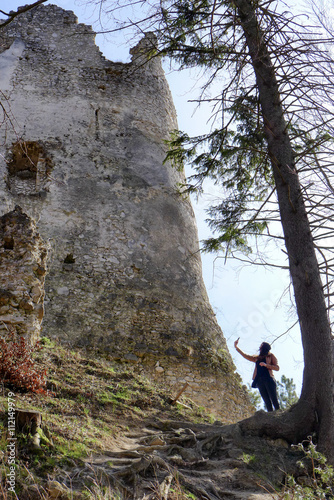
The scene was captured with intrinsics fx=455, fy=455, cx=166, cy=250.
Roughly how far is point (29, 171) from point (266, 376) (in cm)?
669

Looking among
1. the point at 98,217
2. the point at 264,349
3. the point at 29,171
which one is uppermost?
the point at 29,171

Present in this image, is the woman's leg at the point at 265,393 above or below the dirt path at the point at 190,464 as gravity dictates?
above

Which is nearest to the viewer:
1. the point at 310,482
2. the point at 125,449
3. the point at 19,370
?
the point at 310,482

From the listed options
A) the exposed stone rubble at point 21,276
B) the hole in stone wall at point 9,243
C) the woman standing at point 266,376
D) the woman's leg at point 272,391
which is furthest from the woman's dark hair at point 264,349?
the hole in stone wall at point 9,243

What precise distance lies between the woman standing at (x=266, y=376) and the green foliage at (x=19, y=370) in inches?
126

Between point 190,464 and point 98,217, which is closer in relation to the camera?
point 190,464

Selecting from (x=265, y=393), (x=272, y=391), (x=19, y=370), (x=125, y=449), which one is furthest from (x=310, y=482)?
(x=19, y=370)

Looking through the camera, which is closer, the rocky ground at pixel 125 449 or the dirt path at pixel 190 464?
the rocky ground at pixel 125 449

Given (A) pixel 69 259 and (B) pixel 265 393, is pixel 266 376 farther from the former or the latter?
(A) pixel 69 259

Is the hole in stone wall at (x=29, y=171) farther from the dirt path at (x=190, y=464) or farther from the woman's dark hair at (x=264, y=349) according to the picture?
the dirt path at (x=190, y=464)

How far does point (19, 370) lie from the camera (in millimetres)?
4637

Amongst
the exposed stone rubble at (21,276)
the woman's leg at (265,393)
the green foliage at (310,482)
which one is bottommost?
the green foliage at (310,482)

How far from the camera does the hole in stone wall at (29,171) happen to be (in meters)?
9.62

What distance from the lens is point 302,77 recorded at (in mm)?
5555
